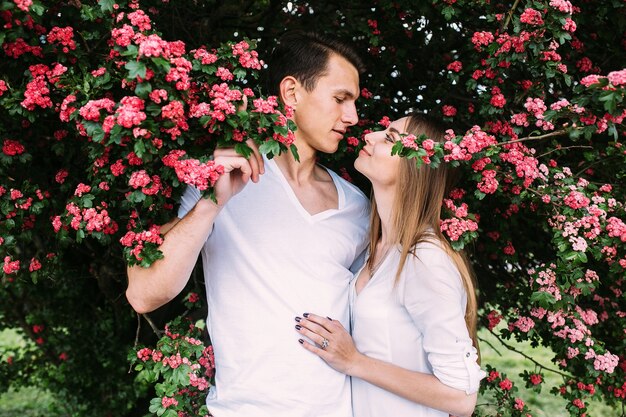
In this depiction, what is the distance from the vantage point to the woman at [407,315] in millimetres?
2490

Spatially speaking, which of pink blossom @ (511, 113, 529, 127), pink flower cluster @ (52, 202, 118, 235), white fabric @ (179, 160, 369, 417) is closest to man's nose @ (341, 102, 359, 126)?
white fabric @ (179, 160, 369, 417)

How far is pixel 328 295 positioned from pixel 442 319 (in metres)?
0.51

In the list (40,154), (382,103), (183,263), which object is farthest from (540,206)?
(40,154)

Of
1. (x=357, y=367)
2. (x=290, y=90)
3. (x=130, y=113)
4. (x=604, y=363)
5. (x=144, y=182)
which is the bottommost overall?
(x=357, y=367)

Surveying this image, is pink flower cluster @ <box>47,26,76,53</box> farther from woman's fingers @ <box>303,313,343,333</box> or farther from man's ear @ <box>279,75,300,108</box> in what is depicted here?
woman's fingers @ <box>303,313,343,333</box>

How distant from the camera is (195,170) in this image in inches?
77.5

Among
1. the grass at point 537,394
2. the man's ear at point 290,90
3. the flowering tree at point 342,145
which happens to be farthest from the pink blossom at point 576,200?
the grass at point 537,394

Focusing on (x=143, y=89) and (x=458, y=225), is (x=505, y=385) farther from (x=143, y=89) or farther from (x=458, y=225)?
(x=143, y=89)

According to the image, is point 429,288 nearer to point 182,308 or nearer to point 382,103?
point 382,103

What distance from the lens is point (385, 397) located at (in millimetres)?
2609

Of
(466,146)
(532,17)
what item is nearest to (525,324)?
(466,146)

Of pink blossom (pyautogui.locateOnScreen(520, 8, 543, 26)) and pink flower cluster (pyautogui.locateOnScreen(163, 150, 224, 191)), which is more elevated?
pink blossom (pyautogui.locateOnScreen(520, 8, 543, 26))

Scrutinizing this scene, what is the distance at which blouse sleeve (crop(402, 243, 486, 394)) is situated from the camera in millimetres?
2469

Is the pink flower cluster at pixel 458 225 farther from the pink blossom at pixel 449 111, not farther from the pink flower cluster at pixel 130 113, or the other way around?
the pink flower cluster at pixel 130 113
